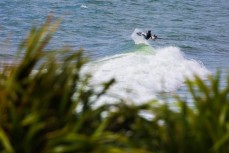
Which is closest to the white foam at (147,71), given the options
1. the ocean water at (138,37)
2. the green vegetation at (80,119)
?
the ocean water at (138,37)

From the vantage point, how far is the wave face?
542 inches

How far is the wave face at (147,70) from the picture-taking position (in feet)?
45.1

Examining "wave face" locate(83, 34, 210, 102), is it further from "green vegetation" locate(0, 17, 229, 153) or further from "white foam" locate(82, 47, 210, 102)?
"green vegetation" locate(0, 17, 229, 153)

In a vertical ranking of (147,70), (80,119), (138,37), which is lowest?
(138,37)

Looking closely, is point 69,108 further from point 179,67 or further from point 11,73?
point 179,67

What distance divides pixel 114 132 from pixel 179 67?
42.7ft

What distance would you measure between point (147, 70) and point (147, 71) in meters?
0.15

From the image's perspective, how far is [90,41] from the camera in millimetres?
23969

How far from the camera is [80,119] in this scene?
434 centimetres

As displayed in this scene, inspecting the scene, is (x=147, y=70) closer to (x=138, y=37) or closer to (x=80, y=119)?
(x=138, y=37)

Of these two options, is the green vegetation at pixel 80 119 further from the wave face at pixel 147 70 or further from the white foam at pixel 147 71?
the white foam at pixel 147 71

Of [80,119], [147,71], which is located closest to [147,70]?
[147,71]

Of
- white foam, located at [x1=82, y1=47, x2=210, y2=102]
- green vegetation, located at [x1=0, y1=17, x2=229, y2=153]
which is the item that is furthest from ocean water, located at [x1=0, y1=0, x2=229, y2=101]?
green vegetation, located at [x1=0, y1=17, x2=229, y2=153]

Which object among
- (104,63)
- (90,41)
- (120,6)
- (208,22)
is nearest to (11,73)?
(104,63)
